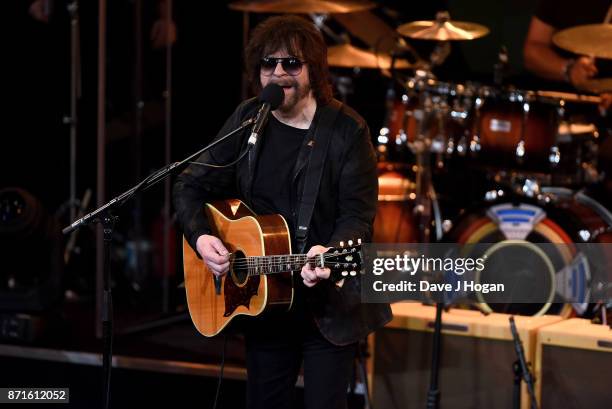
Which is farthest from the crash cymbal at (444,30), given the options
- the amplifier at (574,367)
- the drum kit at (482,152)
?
the amplifier at (574,367)

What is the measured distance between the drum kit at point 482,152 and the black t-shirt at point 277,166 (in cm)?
247

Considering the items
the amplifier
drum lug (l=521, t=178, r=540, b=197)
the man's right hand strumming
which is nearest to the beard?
the man's right hand strumming

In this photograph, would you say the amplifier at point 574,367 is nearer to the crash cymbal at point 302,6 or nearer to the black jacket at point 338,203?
the black jacket at point 338,203

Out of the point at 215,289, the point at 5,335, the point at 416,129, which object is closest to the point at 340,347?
the point at 215,289

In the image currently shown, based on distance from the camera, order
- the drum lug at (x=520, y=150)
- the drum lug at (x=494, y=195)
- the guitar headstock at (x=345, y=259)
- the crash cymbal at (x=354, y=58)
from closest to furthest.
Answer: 1. the guitar headstock at (x=345, y=259)
2. the drum lug at (x=494, y=195)
3. the drum lug at (x=520, y=150)
4. the crash cymbal at (x=354, y=58)

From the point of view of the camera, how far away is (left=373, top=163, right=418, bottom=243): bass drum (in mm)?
6855

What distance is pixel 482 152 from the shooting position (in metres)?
6.75

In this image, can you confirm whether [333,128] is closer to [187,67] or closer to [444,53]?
[444,53]

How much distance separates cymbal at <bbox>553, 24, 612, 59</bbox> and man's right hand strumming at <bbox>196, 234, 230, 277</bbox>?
281 cm

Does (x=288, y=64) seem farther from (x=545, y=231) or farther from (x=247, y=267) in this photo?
(x=545, y=231)

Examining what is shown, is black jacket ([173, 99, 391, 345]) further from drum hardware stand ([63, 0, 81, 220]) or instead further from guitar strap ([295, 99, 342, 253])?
drum hardware stand ([63, 0, 81, 220])

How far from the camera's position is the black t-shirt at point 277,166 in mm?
4059

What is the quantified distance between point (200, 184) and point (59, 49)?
4.78 m

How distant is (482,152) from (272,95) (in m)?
3.14
